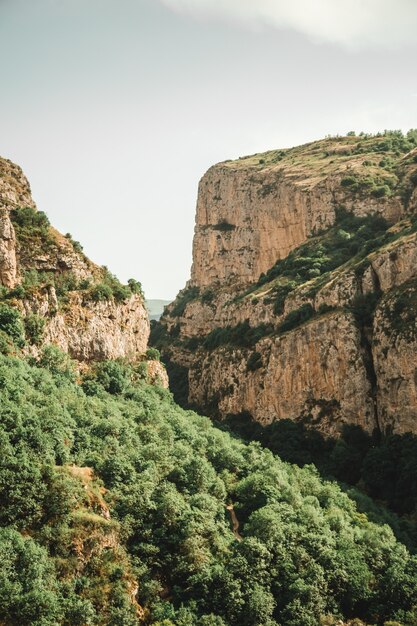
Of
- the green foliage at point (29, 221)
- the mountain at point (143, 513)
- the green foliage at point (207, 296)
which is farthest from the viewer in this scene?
the green foliage at point (207, 296)

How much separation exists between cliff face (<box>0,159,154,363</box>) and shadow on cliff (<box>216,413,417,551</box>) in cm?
2110

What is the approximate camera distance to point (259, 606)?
126 feet

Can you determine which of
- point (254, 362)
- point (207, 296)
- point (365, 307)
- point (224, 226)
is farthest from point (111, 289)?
point (224, 226)

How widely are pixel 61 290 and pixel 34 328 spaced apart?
362 inches

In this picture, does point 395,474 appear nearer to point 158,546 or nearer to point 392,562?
point 392,562

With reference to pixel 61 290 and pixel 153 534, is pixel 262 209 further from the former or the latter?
pixel 153 534

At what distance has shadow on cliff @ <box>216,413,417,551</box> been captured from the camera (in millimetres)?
57406

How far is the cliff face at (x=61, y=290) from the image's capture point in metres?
59.1

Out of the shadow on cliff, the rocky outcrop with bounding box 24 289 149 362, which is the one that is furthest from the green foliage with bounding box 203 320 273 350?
the rocky outcrop with bounding box 24 289 149 362

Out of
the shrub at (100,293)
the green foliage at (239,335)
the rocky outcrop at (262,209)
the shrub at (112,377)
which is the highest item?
the rocky outcrop at (262,209)

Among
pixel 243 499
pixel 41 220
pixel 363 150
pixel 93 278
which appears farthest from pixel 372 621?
pixel 363 150

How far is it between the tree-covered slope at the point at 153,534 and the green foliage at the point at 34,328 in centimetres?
174

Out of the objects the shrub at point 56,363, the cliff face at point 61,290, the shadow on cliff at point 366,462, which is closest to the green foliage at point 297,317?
the shadow on cliff at point 366,462

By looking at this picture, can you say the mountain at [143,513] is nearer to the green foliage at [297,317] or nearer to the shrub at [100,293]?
the shrub at [100,293]
